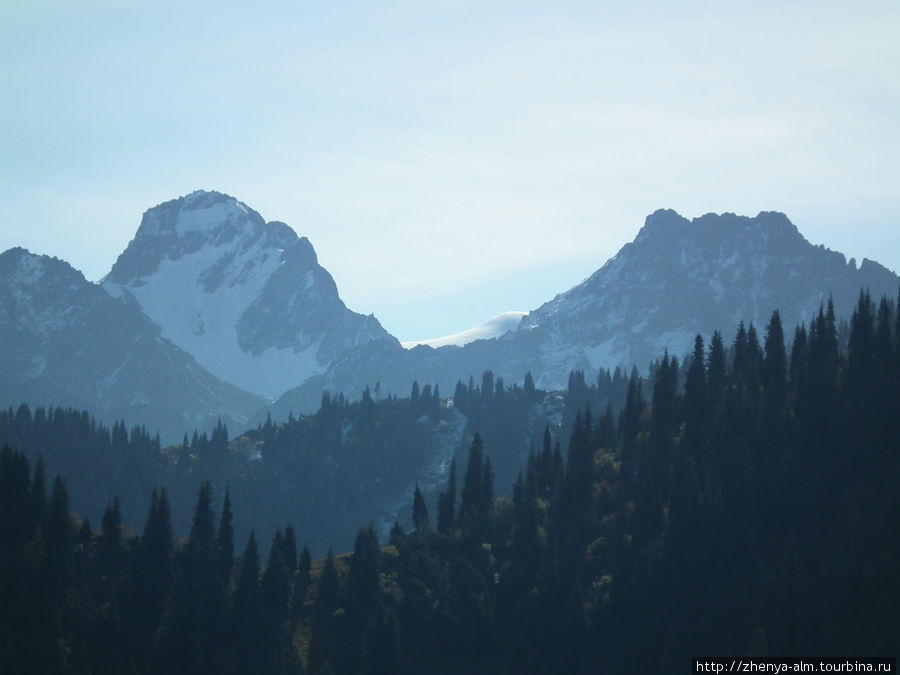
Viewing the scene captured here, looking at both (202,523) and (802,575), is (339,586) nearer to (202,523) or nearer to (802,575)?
(202,523)

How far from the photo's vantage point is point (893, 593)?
158 metres

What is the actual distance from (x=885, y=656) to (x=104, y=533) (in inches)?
4009

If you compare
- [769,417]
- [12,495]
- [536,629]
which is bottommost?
[536,629]

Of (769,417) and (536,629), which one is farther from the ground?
(769,417)

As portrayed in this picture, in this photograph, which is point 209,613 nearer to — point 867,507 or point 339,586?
point 339,586

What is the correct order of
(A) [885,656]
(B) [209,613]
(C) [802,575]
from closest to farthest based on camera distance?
(A) [885,656], (C) [802,575], (B) [209,613]

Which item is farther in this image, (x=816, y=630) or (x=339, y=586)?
(x=339, y=586)

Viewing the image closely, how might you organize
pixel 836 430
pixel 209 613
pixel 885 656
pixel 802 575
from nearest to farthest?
pixel 885 656 < pixel 802 575 < pixel 209 613 < pixel 836 430

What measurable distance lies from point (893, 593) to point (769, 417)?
138ft

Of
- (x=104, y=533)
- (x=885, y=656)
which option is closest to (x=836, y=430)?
(x=885, y=656)

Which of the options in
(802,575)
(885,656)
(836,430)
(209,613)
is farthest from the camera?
(836,430)

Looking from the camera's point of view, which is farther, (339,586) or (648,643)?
(339,586)

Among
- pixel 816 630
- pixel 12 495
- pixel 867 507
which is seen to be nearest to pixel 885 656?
pixel 816 630

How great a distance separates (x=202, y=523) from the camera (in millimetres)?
196500
